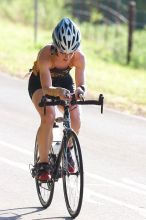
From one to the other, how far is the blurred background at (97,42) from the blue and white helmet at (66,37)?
798 centimetres

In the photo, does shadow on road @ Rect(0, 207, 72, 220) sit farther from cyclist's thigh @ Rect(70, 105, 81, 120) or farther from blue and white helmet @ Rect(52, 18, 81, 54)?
blue and white helmet @ Rect(52, 18, 81, 54)

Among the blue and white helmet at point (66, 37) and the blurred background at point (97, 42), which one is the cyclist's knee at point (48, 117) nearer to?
the blue and white helmet at point (66, 37)

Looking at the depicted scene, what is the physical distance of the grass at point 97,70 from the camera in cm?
1766

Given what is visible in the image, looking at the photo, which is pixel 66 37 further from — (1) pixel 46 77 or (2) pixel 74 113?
(2) pixel 74 113

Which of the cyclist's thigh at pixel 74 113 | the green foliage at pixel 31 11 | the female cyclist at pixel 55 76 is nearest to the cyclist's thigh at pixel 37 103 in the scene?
the female cyclist at pixel 55 76

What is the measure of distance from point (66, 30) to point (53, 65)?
18.0 inches

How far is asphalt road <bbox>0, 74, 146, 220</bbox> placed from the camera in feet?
28.7

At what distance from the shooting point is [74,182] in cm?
816

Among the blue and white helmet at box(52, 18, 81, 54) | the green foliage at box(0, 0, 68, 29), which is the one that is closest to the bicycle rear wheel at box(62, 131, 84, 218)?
the blue and white helmet at box(52, 18, 81, 54)

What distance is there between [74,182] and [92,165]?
3.09 meters

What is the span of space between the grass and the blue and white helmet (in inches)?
317

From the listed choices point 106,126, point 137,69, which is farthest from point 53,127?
point 137,69

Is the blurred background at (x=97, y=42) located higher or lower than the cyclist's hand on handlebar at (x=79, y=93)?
lower

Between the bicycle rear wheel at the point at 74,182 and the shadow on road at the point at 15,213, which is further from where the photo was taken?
the shadow on road at the point at 15,213
